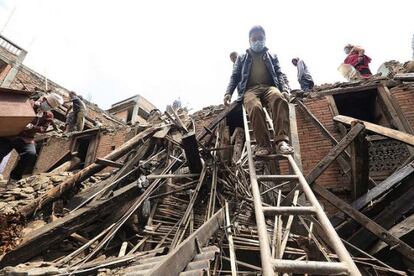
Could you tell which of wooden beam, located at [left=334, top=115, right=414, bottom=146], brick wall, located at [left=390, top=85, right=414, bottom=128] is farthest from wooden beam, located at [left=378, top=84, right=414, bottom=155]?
wooden beam, located at [left=334, top=115, right=414, bottom=146]

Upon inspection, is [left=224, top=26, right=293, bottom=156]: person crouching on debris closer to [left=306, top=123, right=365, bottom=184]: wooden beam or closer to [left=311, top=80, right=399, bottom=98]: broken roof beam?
[left=306, top=123, right=365, bottom=184]: wooden beam

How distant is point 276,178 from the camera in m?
2.68

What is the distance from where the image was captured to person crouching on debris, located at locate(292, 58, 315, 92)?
7219mm

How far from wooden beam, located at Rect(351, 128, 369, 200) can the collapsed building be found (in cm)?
1

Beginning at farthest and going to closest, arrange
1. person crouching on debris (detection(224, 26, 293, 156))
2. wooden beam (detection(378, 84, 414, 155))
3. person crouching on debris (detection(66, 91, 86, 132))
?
person crouching on debris (detection(66, 91, 86, 132)), wooden beam (detection(378, 84, 414, 155)), person crouching on debris (detection(224, 26, 293, 156))

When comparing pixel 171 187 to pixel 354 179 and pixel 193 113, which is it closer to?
pixel 354 179

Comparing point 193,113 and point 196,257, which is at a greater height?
point 193,113

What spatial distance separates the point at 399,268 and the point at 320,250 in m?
1.67

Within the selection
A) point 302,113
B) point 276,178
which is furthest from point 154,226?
point 302,113

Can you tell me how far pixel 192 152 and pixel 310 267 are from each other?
300cm

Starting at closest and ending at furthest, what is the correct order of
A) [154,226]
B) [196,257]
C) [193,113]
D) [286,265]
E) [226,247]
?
[286,265] → [196,257] → [226,247] → [154,226] → [193,113]

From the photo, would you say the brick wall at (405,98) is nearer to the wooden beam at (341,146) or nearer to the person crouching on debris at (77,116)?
the wooden beam at (341,146)

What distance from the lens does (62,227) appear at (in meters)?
3.43

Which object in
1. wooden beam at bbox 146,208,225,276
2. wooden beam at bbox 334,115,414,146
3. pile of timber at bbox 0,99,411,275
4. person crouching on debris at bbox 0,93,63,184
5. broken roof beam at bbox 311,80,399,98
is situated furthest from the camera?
broken roof beam at bbox 311,80,399,98
